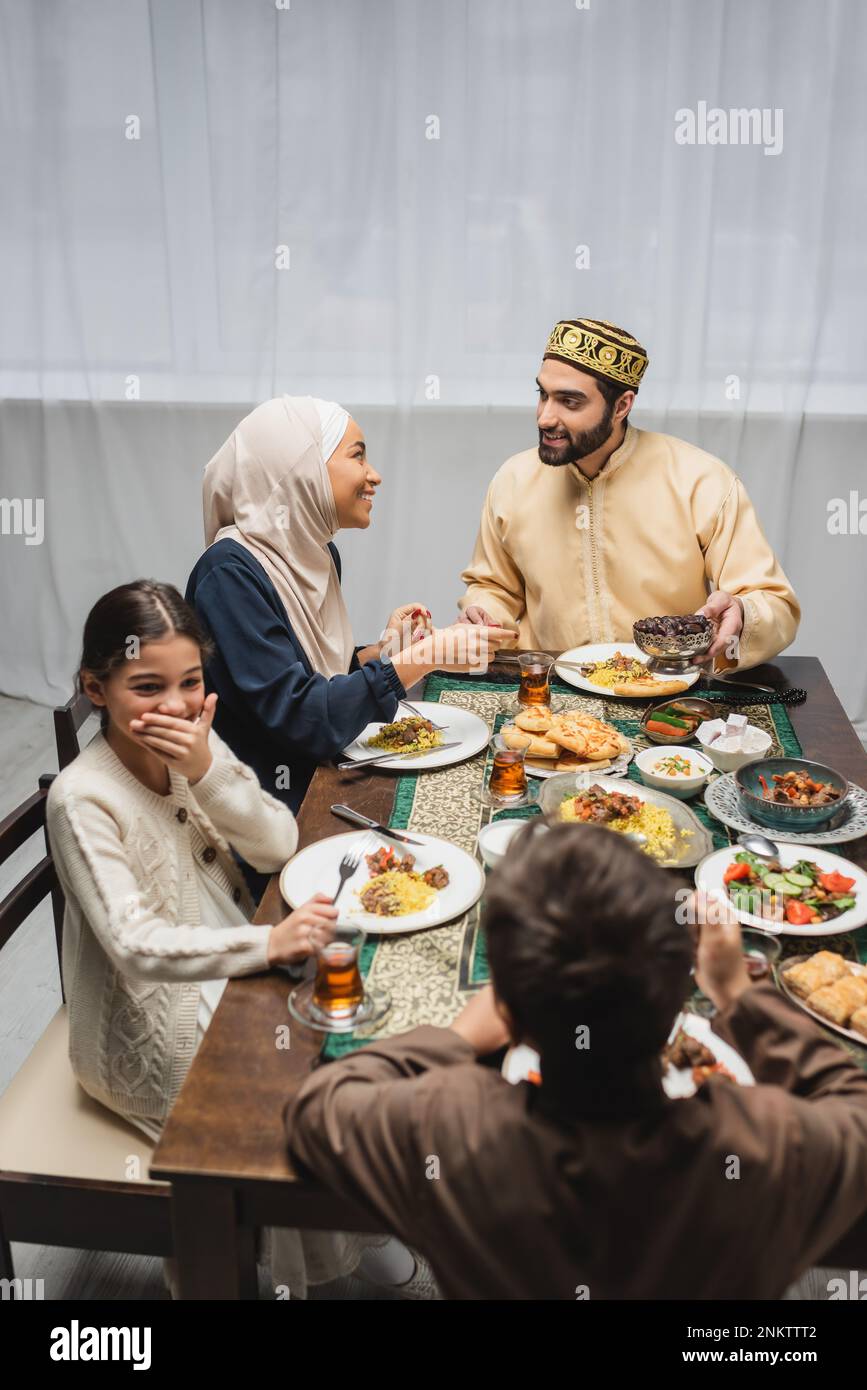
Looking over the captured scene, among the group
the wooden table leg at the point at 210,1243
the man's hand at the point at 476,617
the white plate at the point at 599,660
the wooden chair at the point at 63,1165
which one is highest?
the man's hand at the point at 476,617

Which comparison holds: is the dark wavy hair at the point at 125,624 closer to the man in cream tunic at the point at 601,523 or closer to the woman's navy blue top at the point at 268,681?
the woman's navy blue top at the point at 268,681

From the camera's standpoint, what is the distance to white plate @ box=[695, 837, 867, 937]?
1.49m

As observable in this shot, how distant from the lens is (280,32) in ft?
12.4

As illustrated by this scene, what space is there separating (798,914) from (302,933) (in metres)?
0.68

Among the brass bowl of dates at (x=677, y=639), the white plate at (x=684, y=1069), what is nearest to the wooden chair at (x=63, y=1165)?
the white plate at (x=684, y=1069)

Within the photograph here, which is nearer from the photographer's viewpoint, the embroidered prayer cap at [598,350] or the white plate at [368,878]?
the white plate at [368,878]

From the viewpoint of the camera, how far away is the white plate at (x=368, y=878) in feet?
5.01

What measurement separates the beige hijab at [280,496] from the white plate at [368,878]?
0.71 metres

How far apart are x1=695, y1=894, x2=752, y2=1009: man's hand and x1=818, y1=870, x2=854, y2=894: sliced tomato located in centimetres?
33

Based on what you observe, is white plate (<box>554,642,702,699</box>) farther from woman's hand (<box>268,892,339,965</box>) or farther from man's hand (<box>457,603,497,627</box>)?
woman's hand (<box>268,892,339,965</box>)

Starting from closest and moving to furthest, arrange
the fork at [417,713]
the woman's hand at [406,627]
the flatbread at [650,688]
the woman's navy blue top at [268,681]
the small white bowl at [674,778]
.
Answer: the small white bowl at [674,778] → the woman's navy blue top at [268,681] → the fork at [417,713] → the flatbread at [650,688] → the woman's hand at [406,627]

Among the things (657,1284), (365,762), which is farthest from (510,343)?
(657,1284)

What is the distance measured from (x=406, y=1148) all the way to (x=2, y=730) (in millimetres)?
3801
